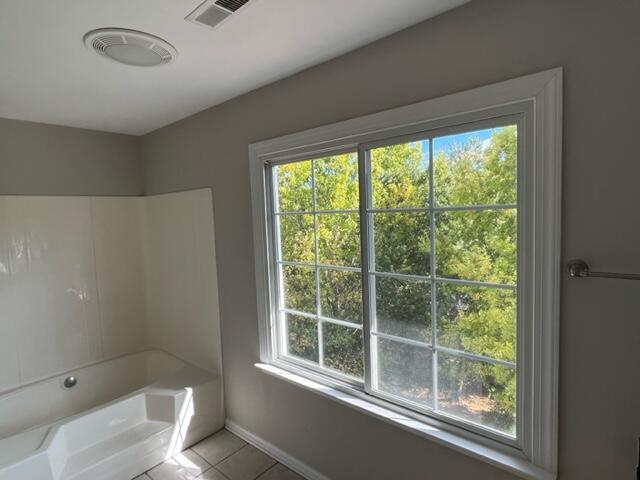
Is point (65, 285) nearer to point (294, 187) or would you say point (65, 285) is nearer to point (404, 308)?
point (294, 187)

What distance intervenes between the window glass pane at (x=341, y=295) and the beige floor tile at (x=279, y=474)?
982 mm

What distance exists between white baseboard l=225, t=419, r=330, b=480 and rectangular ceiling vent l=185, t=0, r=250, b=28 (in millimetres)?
2285

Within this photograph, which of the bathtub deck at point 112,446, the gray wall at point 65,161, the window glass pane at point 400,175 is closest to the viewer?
the window glass pane at point 400,175

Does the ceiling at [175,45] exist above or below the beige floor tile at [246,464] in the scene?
above

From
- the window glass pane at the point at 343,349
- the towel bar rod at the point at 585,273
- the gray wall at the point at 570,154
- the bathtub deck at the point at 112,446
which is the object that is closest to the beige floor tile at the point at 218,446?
the bathtub deck at the point at 112,446

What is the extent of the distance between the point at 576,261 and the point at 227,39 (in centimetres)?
155

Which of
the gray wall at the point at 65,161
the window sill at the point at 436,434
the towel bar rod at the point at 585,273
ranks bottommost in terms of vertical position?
the window sill at the point at 436,434

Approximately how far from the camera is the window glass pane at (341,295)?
184cm

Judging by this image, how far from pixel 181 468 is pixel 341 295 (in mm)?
1520

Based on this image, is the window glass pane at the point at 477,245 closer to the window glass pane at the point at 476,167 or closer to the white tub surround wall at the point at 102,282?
the window glass pane at the point at 476,167

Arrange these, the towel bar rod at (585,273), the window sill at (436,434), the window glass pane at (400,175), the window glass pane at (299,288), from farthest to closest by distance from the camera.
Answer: the window glass pane at (299,288) < the window glass pane at (400,175) < the window sill at (436,434) < the towel bar rod at (585,273)

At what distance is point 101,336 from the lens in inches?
115

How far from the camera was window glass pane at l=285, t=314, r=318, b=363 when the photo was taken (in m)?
2.08

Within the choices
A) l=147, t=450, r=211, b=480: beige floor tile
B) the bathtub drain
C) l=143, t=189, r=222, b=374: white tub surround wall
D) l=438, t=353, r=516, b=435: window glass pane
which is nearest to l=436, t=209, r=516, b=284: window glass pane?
l=438, t=353, r=516, b=435: window glass pane
